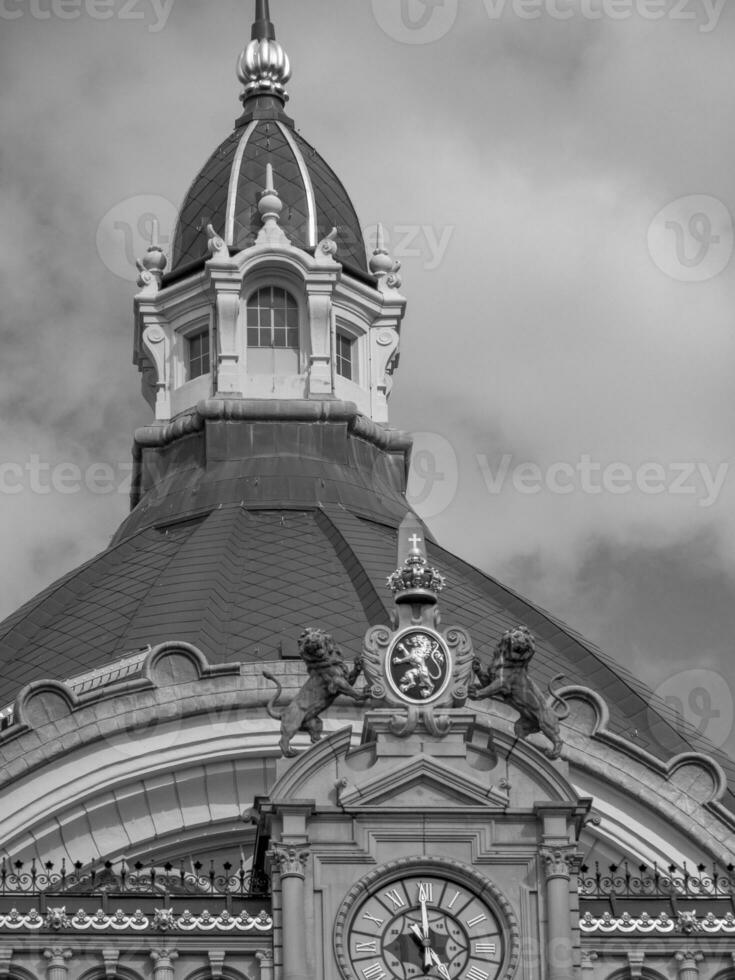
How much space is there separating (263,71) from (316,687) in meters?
40.0

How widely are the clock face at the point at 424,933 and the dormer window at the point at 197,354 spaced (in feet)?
110

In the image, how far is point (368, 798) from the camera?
6525 centimetres

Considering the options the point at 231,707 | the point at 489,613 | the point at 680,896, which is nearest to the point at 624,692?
the point at 489,613

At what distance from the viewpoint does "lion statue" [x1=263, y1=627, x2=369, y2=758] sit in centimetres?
6544

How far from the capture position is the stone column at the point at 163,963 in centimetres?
6431

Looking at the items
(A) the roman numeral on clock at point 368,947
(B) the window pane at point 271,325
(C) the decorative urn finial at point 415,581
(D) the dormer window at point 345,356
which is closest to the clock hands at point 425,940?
(A) the roman numeral on clock at point 368,947

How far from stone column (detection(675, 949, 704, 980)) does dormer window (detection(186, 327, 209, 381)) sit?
112ft

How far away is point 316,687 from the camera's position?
65.6 meters

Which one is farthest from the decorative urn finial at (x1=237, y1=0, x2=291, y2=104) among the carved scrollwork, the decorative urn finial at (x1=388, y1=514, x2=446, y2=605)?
the decorative urn finial at (x1=388, y1=514, x2=446, y2=605)

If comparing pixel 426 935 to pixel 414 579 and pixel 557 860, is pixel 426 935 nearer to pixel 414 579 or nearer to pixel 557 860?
pixel 557 860

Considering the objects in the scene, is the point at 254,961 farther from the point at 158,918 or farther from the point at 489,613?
the point at 489,613

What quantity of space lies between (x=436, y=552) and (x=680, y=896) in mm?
22191

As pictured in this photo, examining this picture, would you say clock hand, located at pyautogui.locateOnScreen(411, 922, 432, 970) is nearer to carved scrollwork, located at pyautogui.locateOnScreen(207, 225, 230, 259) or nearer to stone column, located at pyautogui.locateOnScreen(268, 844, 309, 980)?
stone column, located at pyautogui.locateOnScreen(268, 844, 309, 980)

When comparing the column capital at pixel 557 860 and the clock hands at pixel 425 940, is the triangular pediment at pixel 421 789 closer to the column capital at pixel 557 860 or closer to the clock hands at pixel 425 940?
the column capital at pixel 557 860
